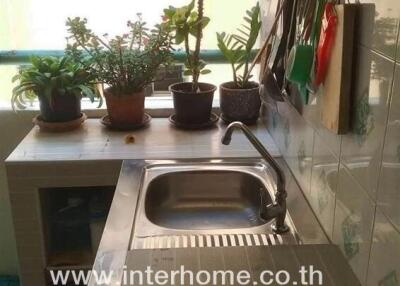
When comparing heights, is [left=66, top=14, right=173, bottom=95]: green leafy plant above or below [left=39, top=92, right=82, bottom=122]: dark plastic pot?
above

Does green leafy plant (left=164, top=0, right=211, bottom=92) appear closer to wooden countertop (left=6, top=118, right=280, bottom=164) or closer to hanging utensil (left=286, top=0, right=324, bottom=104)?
wooden countertop (left=6, top=118, right=280, bottom=164)

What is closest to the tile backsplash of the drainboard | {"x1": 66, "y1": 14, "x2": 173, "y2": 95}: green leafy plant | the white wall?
the drainboard

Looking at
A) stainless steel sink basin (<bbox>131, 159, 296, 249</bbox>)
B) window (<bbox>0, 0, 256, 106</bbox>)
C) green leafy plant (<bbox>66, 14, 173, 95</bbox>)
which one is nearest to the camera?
stainless steel sink basin (<bbox>131, 159, 296, 249</bbox>)

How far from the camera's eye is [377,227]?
2.78 feet

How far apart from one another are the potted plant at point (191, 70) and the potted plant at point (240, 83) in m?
0.07

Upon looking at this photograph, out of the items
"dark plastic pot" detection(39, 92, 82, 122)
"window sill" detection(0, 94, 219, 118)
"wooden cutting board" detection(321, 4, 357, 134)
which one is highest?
"wooden cutting board" detection(321, 4, 357, 134)

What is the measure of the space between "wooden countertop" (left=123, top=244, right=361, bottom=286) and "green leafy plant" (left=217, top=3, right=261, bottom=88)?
854mm

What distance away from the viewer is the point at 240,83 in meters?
1.86

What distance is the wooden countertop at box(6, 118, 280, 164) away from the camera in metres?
1.60

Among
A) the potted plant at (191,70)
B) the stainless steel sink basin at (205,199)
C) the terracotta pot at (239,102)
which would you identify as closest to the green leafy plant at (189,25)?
the potted plant at (191,70)

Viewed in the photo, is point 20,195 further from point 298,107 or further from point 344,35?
point 344,35

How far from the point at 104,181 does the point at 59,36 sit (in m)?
0.74

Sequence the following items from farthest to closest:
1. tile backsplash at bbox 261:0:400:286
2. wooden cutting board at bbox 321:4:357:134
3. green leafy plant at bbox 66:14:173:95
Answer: green leafy plant at bbox 66:14:173:95, wooden cutting board at bbox 321:4:357:134, tile backsplash at bbox 261:0:400:286

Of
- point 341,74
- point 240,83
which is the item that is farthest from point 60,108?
point 341,74
